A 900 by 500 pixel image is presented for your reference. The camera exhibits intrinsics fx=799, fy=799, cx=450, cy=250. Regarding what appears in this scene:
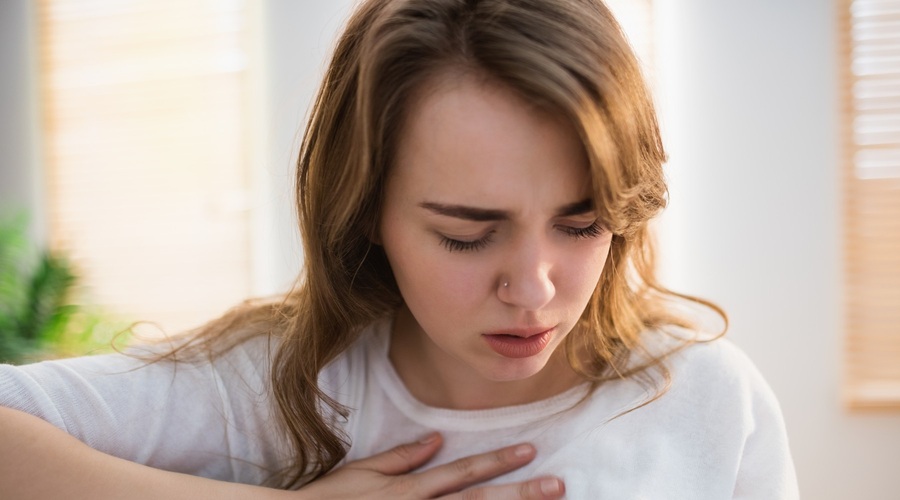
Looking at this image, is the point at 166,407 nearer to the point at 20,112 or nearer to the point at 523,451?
the point at 523,451

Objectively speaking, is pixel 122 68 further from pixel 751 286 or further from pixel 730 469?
pixel 730 469

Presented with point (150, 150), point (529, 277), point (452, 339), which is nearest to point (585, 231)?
point (529, 277)

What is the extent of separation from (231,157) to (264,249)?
1.56 ft

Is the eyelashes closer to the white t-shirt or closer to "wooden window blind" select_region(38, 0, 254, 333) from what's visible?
the white t-shirt

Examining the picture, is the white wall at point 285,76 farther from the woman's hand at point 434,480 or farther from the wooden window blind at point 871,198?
the woman's hand at point 434,480

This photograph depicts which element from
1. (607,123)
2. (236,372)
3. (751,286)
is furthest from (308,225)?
(751,286)

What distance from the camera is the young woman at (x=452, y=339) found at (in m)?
0.86

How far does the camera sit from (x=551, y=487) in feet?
3.34

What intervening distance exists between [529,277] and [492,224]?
0.07m

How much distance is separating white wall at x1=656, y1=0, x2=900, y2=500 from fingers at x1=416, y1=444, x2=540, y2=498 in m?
1.91

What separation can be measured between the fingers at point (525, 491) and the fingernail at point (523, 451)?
0.17ft

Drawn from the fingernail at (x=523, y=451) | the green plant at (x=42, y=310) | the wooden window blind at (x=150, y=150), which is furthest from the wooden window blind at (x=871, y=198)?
the green plant at (x=42, y=310)

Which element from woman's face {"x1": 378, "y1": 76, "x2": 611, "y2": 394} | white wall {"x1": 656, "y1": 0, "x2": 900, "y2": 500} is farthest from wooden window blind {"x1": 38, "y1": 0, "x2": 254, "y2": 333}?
woman's face {"x1": 378, "y1": 76, "x2": 611, "y2": 394}

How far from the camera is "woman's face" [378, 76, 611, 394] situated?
850 millimetres
